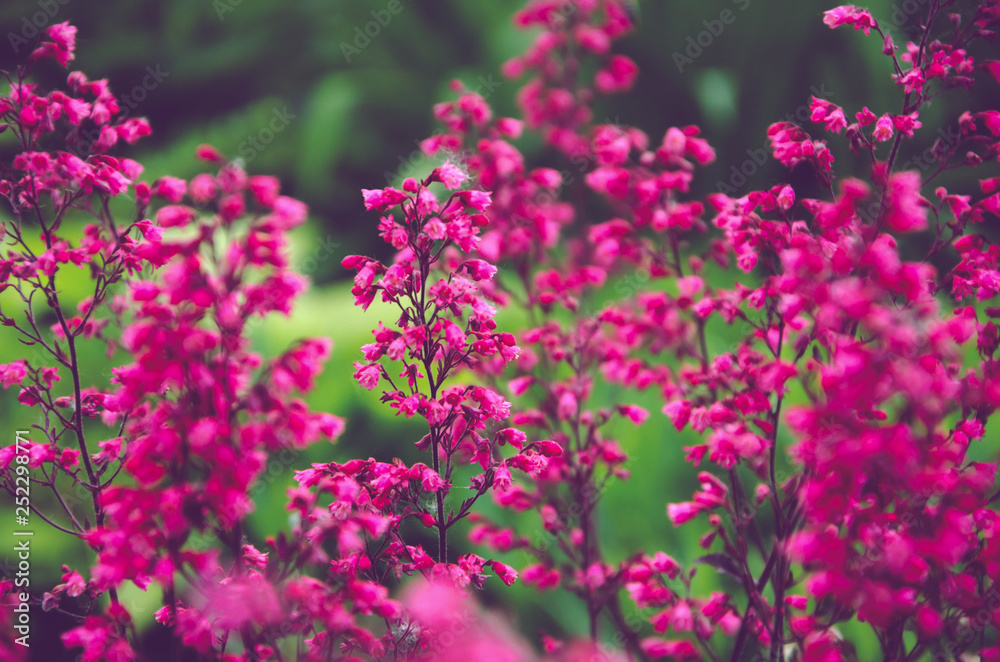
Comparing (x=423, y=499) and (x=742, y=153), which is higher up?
(x=742, y=153)

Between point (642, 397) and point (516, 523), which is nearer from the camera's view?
point (516, 523)

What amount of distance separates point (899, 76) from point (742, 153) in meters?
2.33

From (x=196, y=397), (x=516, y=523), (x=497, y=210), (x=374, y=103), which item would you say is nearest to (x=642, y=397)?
(x=516, y=523)

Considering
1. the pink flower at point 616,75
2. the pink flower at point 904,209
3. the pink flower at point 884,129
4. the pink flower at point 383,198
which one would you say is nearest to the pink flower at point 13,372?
the pink flower at point 383,198

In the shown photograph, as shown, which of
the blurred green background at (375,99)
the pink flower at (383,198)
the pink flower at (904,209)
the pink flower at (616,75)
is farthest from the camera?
the blurred green background at (375,99)

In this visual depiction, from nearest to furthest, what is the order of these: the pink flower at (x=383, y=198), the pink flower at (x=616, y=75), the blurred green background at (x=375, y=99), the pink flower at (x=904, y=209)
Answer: the pink flower at (x=904, y=209) < the pink flower at (x=383, y=198) < the pink flower at (x=616, y=75) < the blurred green background at (x=375, y=99)

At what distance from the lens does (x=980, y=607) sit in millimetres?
814

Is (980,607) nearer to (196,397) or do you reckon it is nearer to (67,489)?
(196,397)

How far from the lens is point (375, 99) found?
396 centimetres

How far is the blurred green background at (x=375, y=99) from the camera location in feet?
6.50

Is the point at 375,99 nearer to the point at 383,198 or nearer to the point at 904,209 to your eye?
the point at 383,198

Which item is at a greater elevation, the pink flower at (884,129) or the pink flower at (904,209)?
the pink flower at (884,129)

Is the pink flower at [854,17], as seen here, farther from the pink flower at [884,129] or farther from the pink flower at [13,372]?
the pink flower at [13,372]

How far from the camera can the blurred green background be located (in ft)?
6.50
